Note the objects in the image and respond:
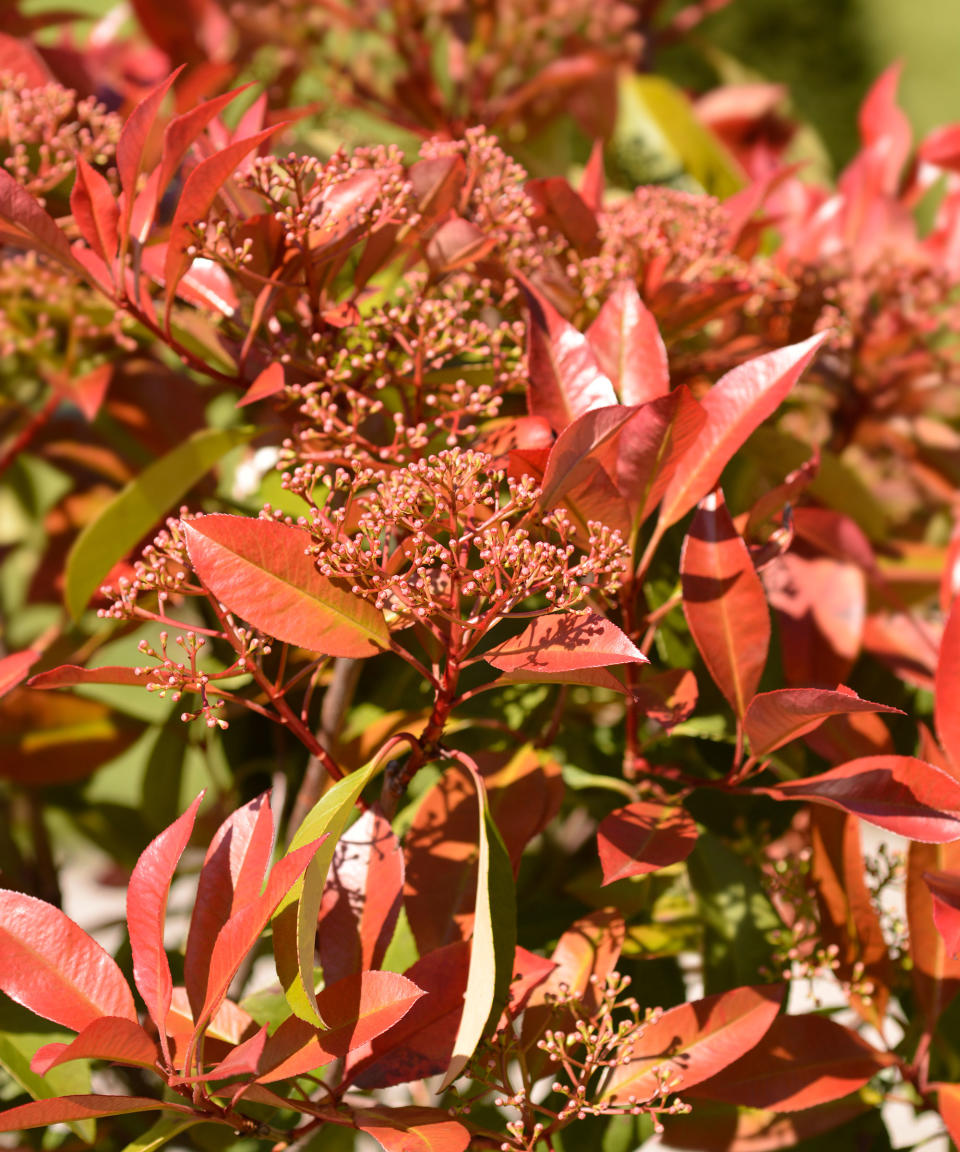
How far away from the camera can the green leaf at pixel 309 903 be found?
1.14ft

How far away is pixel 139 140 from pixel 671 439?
0.27 metres

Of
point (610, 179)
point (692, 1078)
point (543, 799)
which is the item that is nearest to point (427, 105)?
point (610, 179)

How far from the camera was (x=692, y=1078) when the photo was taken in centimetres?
44

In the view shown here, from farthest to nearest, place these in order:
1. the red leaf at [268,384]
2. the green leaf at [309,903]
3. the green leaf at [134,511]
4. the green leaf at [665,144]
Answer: the green leaf at [665,144] < the green leaf at [134,511] < the red leaf at [268,384] < the green leaf at [309,903]

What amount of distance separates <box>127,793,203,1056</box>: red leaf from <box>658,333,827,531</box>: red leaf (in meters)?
0.25

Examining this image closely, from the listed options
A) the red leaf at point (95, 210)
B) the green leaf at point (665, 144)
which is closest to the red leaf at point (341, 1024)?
the red leaf at point (95, 210)

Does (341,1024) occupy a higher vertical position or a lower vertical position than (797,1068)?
higher

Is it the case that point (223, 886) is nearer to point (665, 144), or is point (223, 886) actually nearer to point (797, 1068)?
point (797, 1068)

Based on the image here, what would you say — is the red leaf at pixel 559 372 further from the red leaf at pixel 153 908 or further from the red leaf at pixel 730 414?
the red leaf at pixel 153 908

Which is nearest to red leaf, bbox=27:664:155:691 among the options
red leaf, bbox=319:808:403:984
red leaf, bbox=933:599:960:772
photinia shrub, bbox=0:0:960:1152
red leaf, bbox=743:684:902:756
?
photinia shrub, bbox=0:0:960:1152

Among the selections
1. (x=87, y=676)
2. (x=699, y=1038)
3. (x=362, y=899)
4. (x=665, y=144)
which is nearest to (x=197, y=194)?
(x=87, y=676)

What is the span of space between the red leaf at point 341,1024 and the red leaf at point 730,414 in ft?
0.76

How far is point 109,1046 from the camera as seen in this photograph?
0.37 m

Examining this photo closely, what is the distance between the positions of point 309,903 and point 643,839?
0.52ft
